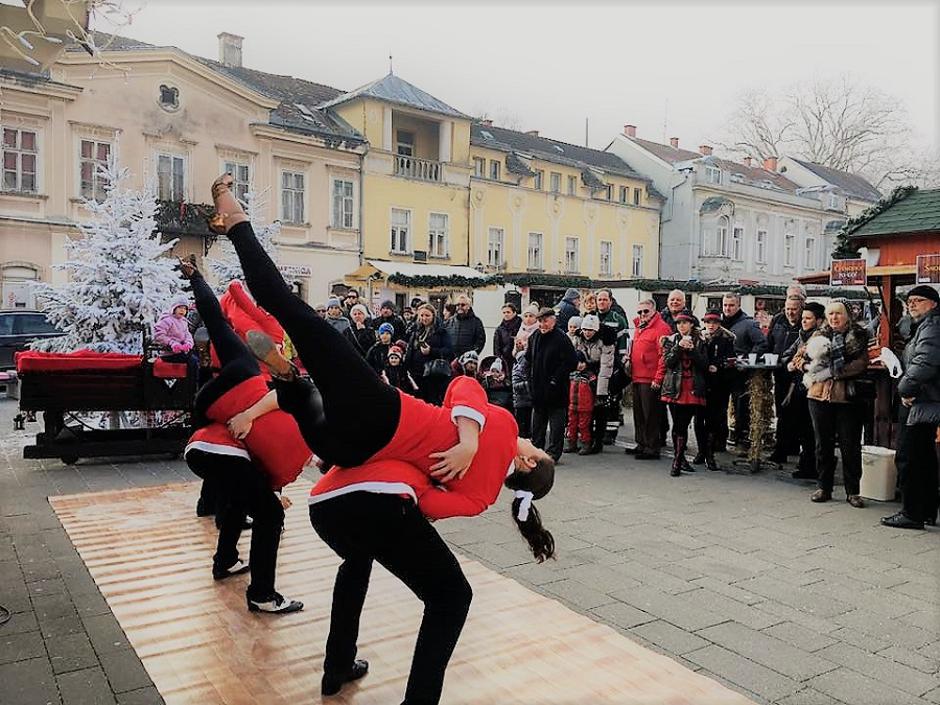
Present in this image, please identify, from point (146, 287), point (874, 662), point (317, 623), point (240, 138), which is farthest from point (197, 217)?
point (874, 662)


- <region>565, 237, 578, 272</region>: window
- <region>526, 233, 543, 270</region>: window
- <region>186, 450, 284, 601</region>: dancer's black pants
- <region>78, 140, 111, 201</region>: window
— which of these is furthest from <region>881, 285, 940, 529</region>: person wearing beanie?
<region>565, 237, 578, 272</region>: window

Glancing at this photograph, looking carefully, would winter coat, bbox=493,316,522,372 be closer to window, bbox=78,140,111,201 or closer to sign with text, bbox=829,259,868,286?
sign with text, bbox=829,259,868,286

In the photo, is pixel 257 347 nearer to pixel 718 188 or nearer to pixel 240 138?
pixel 240 138

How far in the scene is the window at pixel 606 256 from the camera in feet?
127

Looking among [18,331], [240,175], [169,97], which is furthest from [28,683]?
[240,175]

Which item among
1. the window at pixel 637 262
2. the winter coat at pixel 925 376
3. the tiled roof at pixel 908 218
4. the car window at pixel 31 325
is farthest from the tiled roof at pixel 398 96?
the winter coat at pixel 925 376

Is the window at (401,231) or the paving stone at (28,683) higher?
the window at (401,231)

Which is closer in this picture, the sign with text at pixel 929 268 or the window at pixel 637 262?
the sign with text at pixel 929 268

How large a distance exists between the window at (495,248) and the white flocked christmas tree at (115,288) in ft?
76.0

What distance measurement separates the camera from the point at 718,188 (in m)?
41.2

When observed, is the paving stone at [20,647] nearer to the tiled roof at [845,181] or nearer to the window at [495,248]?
the window at [495,248]

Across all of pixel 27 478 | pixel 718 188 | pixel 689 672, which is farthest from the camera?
pixel 718 188

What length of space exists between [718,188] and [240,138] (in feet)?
84.9

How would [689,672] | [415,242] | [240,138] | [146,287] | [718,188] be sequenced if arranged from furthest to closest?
1. [718,188]
2. [415,242]
3. [240,138]
4. [146,287]
5. [689,672]
